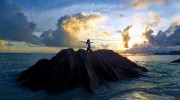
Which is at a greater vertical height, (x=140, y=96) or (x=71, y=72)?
(x=71, y=72)

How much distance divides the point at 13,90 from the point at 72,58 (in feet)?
21.2

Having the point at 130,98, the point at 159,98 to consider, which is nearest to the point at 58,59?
the point at 130,98

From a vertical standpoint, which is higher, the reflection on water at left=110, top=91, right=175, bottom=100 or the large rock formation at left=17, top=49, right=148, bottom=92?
the large rock formation at left=17, top=49, right=148, bottom=92

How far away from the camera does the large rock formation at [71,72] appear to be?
25.7 m

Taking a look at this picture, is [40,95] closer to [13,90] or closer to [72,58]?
[13,90]

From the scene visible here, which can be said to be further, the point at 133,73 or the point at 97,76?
the point at 133,73

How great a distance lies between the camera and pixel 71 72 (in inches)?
1040

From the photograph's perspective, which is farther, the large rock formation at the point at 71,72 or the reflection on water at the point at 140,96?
the large rock formation at the point at 71,72

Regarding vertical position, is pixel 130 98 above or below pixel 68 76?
below

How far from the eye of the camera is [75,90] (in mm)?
25016

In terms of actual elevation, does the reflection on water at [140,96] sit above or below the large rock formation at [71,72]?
below

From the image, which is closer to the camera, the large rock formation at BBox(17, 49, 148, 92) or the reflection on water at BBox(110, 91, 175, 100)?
the reflection on water at BBox(110, 91, 175, 100)

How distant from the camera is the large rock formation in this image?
25.7 meters

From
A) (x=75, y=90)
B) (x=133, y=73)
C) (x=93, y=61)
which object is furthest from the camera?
(x=133, y=73)
